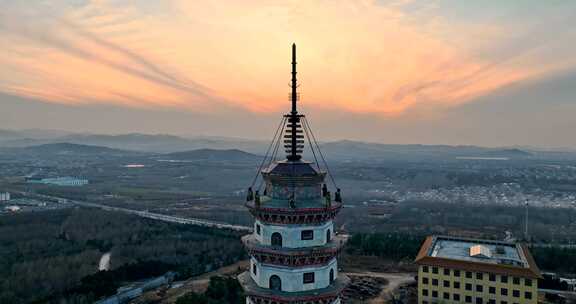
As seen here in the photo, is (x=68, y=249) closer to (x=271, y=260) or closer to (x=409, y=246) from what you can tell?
(x=409, y=246)

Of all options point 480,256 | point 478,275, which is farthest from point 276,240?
point 480,256

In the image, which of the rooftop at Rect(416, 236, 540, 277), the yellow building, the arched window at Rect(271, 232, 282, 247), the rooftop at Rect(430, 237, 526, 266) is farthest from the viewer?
the rooftop at Rect(430, 237, 526, 266)

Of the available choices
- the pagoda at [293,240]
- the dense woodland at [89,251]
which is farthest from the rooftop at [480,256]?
the pagoda at [293,240]

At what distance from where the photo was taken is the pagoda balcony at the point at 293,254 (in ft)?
43.7

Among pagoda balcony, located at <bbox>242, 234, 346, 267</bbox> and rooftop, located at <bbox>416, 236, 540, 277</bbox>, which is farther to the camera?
rooftop, located at <bbox>416, 236, 540, 277</bbox>

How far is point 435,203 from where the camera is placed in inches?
6019

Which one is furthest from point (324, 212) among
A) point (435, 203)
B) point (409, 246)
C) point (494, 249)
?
point (435, 203)

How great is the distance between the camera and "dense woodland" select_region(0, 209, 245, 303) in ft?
196

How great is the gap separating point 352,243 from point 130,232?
48.1m

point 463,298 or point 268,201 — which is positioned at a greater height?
point 268,201

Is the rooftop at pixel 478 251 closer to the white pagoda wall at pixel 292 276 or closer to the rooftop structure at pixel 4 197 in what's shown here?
the white pagoda wall at pixel 292 276

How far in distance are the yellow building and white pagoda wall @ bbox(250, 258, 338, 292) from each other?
38.6 m

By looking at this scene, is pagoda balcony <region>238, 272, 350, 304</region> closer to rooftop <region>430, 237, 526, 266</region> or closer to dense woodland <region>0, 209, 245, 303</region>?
rooftop <region>430, 237, 526, 266</region>

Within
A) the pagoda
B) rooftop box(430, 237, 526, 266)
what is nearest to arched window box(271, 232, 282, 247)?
the pagoda
